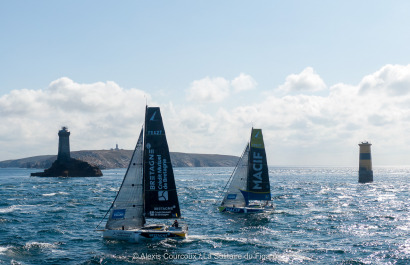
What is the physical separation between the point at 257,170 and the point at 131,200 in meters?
22.9

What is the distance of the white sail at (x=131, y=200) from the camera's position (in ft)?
105

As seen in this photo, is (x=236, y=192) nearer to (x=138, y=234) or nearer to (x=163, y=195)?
(x=163, y=195)

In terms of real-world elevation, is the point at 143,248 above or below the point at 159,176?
below

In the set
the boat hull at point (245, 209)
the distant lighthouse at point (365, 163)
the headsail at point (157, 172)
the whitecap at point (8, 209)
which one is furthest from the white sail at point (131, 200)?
the distant lighthouse at point (365, 163)

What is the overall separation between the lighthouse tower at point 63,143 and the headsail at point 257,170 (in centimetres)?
A: 11320

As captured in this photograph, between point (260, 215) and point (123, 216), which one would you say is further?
point (260, 215)

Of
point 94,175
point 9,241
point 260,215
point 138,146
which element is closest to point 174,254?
point 138,146

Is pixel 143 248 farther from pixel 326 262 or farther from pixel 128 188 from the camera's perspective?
pixel 326 262

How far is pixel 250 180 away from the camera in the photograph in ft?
166

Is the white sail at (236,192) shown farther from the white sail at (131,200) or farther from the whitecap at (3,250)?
the whitecap at (3,250)

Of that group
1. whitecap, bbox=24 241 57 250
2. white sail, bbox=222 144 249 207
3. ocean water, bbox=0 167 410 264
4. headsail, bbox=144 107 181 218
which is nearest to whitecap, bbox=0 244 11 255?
ocean water, bbox=0 167 410 264

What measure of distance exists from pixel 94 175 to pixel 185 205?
355ft

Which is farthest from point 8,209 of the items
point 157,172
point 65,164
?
point 65,164

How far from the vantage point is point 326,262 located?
27781mm
